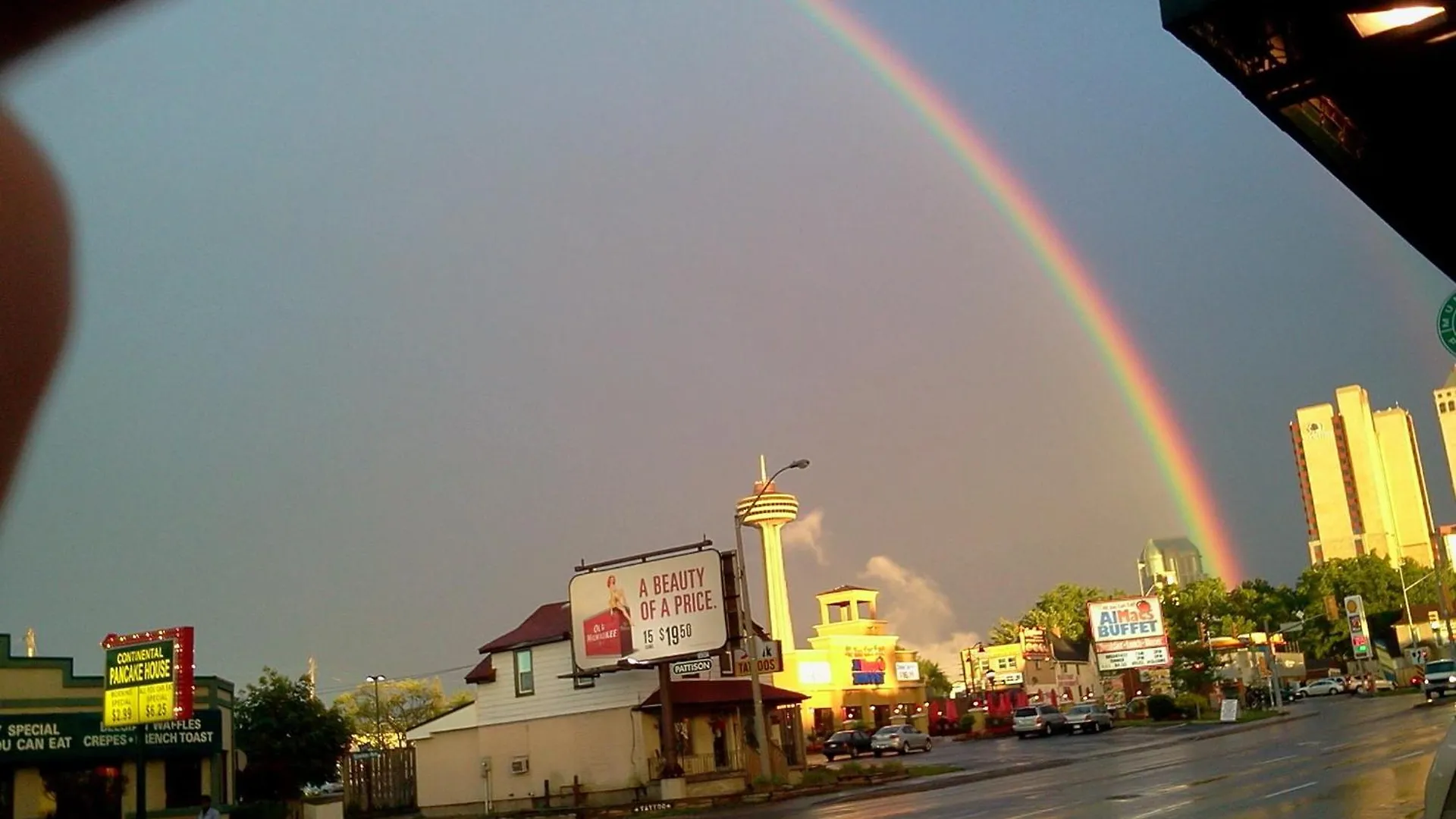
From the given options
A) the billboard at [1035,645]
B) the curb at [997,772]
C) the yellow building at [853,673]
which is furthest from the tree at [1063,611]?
the curb at [997,772]

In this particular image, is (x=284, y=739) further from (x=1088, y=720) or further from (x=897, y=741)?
(x=1088, y=720)

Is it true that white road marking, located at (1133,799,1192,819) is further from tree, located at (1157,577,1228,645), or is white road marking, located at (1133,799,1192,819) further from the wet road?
tree, located at (1157,577,1228,645)

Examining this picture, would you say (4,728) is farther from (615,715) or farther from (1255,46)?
(1255,46)

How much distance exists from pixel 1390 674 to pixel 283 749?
394 ft

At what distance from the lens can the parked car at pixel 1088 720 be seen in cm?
7269

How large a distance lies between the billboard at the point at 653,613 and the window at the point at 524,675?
2.90m

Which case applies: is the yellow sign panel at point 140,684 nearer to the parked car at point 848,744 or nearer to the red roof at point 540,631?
the red roof at point 540,631

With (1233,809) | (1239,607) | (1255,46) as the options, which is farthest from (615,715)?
(1239,607)

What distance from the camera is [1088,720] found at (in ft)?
238

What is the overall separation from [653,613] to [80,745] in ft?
65.1

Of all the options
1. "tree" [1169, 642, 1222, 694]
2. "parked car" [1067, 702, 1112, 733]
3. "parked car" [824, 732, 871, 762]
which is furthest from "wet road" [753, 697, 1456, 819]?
"tree" [1169, 642, 1222, 694]

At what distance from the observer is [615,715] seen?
153ft

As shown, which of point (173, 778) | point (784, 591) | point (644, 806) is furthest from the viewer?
point (784, 591)

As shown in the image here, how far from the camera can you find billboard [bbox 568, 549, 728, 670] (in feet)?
153
